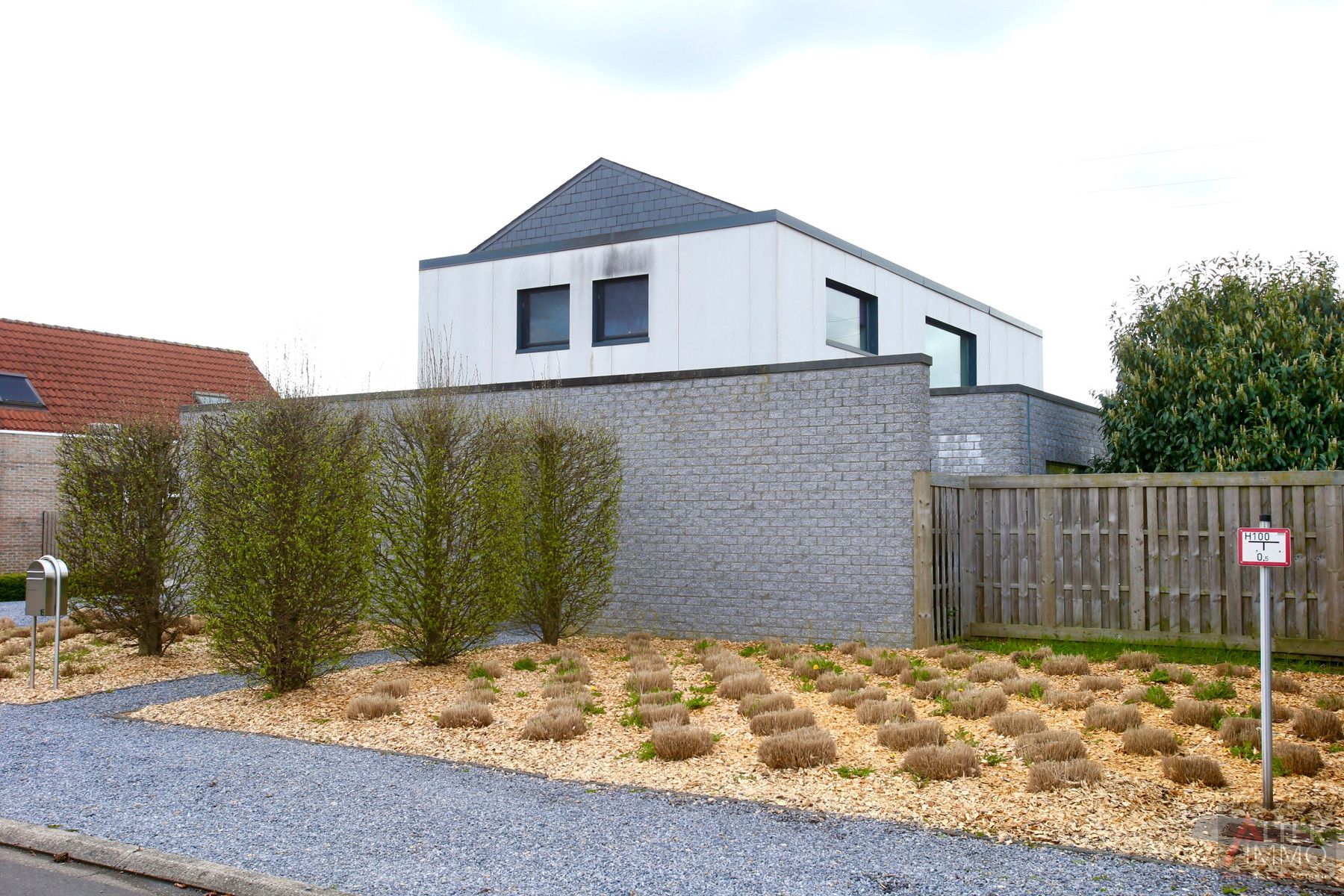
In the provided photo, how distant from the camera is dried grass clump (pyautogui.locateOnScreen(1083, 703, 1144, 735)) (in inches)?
302

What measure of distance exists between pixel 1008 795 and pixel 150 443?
33.5 ft

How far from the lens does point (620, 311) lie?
18047 mm

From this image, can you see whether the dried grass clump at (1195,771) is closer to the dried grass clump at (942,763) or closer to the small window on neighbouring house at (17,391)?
the dried grass clump at (942,763)

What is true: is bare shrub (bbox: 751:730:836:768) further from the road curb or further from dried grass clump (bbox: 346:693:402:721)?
dried grass clump (bbox: 346:693:402:721)

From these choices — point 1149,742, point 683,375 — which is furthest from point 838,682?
point 683,375

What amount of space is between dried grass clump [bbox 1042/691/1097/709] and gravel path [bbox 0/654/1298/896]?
3.51 m

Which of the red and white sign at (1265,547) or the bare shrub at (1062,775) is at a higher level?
the red and white sign at (1265,547)

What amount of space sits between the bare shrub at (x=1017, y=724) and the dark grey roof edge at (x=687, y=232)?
10.2 metres

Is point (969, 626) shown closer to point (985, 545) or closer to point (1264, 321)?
point (985, 545)

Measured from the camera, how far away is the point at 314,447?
9922 mm

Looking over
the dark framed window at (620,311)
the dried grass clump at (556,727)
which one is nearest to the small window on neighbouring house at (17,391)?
the dark framed window at (620,311)

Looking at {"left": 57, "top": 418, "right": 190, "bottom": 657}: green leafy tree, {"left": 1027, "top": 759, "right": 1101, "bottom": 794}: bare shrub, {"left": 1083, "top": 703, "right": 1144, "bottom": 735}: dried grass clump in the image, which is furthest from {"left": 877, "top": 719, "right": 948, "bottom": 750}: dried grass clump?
{"left": 57, "top": 418, "right": 190, "bottom": 657}: green leafy tree

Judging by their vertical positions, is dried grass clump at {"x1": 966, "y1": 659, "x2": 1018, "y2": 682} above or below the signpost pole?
below

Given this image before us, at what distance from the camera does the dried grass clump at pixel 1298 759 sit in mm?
6438
